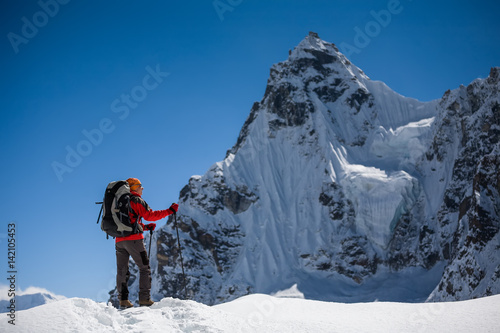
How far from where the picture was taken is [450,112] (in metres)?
92.2

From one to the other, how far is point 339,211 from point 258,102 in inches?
1619

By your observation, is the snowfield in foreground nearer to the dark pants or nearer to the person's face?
the dark pants

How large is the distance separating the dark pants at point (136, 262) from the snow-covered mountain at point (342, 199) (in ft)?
211

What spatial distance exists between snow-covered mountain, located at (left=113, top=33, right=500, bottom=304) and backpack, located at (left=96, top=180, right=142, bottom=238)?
2551 inches

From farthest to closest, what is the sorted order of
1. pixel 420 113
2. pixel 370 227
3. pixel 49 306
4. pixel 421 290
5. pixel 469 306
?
1. pixel 420 113
2. pixel 370 227
3. pixel 421 290
4. pixel 469 306
5. pixel 49 306

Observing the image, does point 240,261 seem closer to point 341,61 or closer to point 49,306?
point 341,61

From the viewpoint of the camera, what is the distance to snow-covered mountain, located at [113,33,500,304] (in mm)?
82062

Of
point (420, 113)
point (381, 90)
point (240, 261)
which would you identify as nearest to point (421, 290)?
point (240, 261)

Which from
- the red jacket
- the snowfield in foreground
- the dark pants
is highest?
the red jacket

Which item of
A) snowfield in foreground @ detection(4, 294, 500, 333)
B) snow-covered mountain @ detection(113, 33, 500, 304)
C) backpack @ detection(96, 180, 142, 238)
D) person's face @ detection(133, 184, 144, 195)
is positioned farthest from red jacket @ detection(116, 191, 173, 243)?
snow-covered mountain @ detection(113, 33, 500, 304)

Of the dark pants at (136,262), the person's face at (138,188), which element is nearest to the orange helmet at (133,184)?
the person's face at (138,188)

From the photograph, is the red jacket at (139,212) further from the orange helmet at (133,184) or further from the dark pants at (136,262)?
the orange helmet at (133,184)

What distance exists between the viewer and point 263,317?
9.20 metres

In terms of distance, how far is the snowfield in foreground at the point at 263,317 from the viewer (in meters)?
7.47
